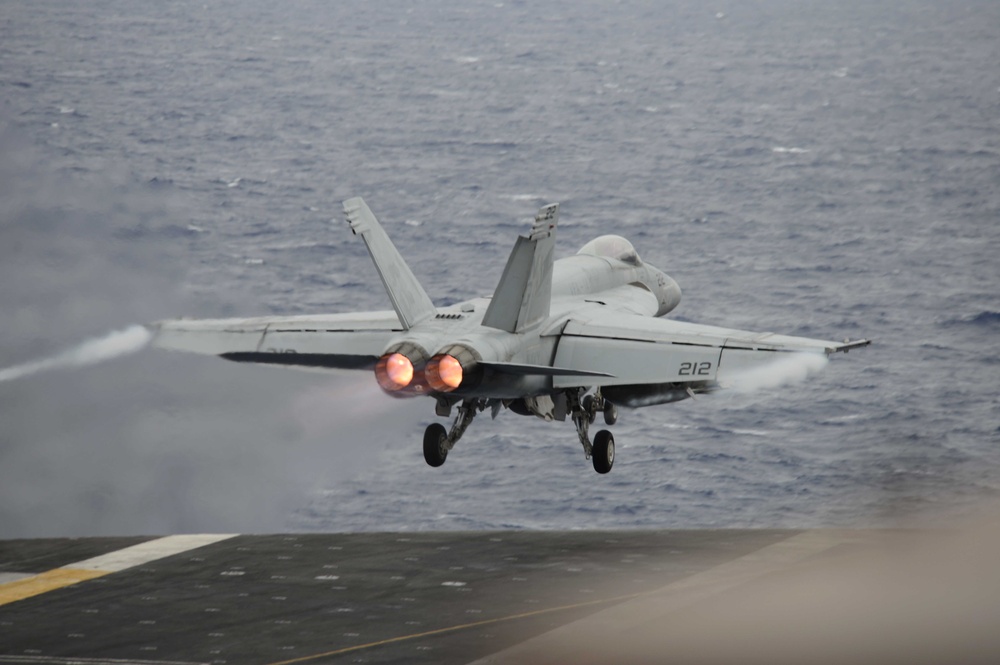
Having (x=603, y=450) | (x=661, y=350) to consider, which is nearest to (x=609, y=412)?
(x=603, y=450)

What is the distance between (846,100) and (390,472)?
11840cm

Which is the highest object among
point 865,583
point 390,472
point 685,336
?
point 685,336

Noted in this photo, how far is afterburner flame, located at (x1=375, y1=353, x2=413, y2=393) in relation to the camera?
37.0 m

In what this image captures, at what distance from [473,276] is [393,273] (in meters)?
64.8

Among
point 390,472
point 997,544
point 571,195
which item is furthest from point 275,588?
point 571,195

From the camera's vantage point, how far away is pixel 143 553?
5044 cm

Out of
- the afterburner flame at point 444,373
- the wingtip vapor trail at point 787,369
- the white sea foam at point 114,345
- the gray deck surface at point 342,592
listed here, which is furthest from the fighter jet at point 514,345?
the gray deck surface at point 342,592

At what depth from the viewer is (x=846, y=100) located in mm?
183875

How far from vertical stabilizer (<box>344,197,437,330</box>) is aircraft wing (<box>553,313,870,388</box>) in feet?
13.7

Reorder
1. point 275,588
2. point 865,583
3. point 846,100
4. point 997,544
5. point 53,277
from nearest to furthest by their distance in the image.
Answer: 1. point 997,544
2. point 865,583
3. point 275,588
4. point 53,277
5. point 846,100

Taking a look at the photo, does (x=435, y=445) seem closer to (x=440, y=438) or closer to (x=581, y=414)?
(x=440, y=438)

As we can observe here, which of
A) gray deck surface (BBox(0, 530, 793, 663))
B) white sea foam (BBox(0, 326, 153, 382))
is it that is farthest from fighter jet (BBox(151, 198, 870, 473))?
gray deck surface (BBox(0, 530, 793, 663))

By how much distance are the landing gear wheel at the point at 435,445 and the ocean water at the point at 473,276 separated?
1699cm

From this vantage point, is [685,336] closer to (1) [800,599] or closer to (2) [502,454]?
(1) [800,599]
